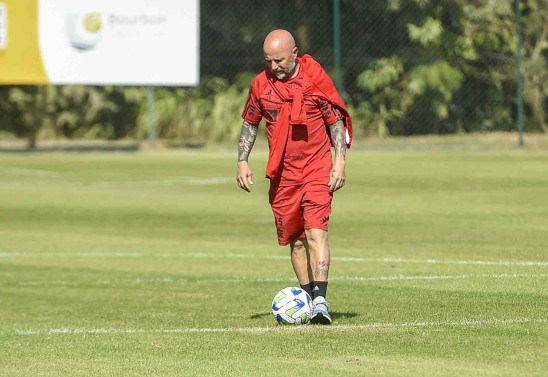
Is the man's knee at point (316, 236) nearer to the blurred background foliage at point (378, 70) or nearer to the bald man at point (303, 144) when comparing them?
the bald man at point (303, 144)

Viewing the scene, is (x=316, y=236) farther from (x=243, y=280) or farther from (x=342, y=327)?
(x=243, y=280)

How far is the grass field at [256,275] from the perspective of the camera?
27.6 ft

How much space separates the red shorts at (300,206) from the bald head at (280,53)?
0.77 m

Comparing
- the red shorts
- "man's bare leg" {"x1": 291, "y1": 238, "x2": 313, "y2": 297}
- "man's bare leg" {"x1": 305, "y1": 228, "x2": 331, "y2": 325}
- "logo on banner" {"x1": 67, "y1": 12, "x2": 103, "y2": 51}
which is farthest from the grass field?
"logo on banner" {"x1": 67, "y1": 12, "x2": 103, "y2": 51}

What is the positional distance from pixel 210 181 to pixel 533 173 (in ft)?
18.4

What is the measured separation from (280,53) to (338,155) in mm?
787

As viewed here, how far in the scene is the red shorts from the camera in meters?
9.98

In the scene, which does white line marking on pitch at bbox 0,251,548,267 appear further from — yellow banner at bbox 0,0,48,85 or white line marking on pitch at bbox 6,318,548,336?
yellow banner at bbox 0,0,48,85

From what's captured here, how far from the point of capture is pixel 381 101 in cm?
3544

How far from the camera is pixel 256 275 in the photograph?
45.0 feet

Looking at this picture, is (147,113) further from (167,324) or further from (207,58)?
(167,324)

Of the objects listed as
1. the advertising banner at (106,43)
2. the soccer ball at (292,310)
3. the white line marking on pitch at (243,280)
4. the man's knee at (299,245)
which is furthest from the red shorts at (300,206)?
the advertising banner at (106,43)

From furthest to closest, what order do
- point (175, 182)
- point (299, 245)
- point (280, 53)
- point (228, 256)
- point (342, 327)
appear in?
point (175, 182) → point (228, 256) → point (299, 245) → point (280, 53) → point (342, 327)

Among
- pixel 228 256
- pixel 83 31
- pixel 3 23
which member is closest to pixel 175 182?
pixel 83 31
